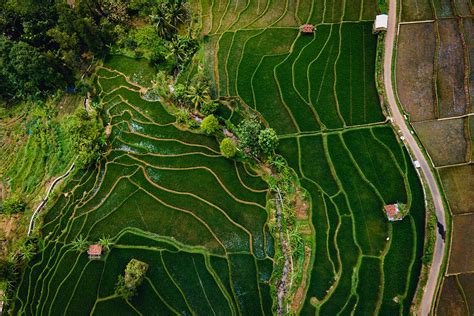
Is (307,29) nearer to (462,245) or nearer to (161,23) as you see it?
(161,23)

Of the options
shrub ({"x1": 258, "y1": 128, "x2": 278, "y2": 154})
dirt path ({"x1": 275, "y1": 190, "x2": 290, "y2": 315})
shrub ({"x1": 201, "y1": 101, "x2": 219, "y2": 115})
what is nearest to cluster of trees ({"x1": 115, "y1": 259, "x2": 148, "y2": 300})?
dirt path ({"x1": 275, "y1": 190, "x2": 290, "y2": 315})

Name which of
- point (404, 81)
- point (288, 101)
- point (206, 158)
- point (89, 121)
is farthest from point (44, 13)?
point (404, 81)

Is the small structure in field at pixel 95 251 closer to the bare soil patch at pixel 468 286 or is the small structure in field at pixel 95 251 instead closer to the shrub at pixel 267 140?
the shrub at pixel 267 140

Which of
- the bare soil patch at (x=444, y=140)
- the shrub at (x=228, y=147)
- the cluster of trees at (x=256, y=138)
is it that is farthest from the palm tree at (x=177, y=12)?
the bare soil patch at (x=444, y=140)

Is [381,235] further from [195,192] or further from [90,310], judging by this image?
[90,310]

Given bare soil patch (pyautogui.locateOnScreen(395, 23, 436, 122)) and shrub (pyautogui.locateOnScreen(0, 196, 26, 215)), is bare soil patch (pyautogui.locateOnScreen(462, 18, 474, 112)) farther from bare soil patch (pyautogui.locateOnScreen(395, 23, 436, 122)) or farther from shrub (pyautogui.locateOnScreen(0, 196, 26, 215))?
shrub (pyautogui.locateOnScreen(0, 196, 26, 215))

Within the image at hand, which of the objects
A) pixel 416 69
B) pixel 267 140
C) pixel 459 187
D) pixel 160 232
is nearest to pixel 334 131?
pixel 267 140
